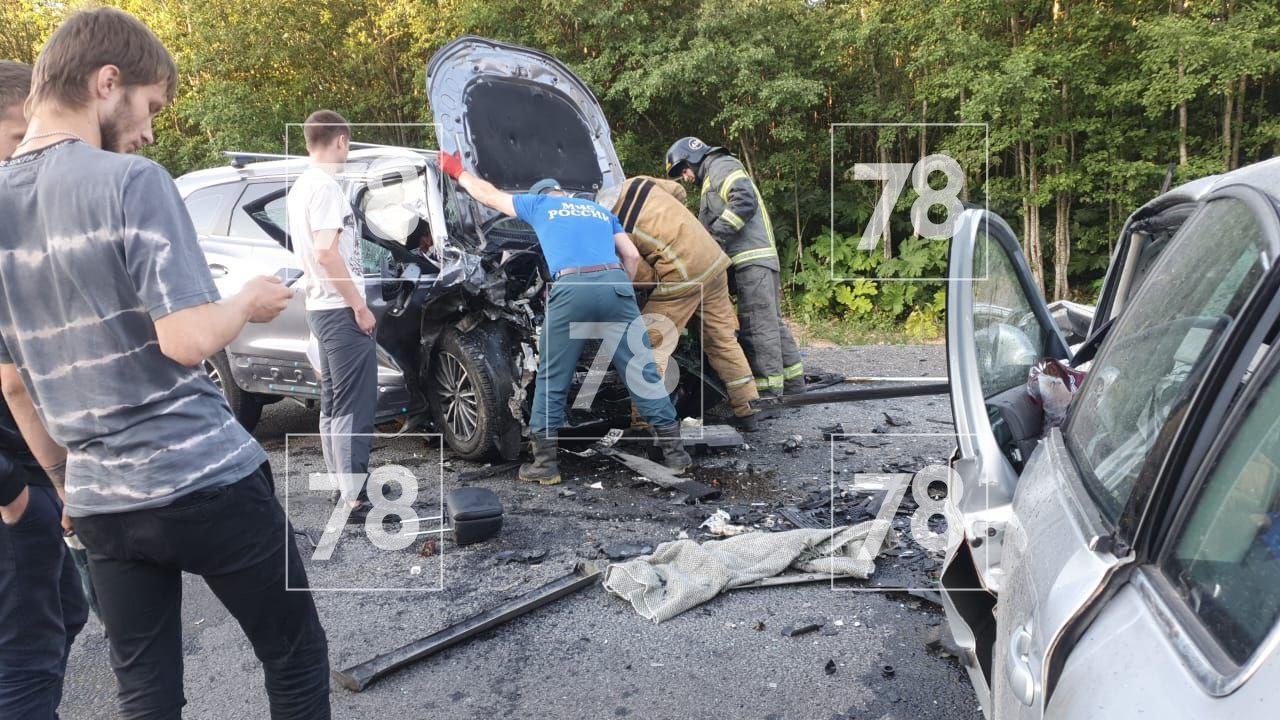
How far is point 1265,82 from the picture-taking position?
910 centimetres

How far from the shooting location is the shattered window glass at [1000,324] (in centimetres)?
272

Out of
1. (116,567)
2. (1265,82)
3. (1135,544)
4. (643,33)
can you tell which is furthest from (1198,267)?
(643,33)

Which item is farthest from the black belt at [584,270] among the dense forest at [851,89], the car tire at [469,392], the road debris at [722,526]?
the dense forest at [851,89]

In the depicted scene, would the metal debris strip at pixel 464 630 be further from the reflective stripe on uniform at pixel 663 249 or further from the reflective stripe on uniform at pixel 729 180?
the reflective stripe on uniform at pixel 729 180

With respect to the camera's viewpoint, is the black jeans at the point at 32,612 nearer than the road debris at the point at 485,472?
Yes

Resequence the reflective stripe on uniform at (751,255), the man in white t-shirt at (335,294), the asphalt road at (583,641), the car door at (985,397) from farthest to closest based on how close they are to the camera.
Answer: the reflective stripe on uniform at (751,255), the man in white t-shirt at (335,294), the asphalt road at (583,641), the car door at (985,397)

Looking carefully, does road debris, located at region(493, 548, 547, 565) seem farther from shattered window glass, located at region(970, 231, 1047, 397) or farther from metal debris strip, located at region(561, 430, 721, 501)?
shattered window glass, located at region(970, 231, 1047, 397)

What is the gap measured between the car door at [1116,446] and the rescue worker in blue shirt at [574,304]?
9.93 ft

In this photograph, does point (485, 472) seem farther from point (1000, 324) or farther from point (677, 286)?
point (1000, 324)

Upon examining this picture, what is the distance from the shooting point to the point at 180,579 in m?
1.89

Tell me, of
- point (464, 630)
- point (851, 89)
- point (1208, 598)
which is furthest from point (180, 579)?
point (851, 89)

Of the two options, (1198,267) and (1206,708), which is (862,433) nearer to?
(1198,267)

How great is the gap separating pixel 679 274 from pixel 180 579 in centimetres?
405

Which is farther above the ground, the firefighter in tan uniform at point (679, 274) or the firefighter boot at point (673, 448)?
the firefighter in tan uniform at point (679, 274)
